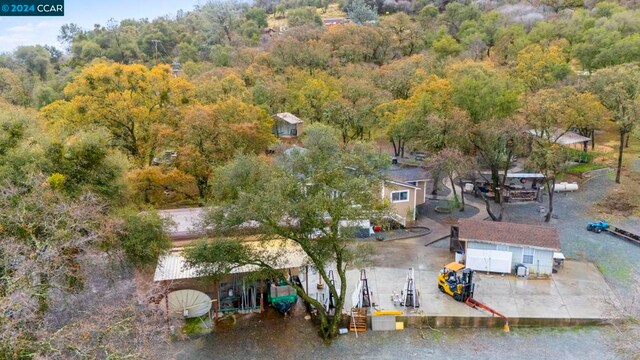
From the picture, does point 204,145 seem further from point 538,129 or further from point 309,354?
point 538,129

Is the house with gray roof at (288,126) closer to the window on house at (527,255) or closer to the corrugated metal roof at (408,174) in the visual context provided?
the corrugated metal roof at (408,174)

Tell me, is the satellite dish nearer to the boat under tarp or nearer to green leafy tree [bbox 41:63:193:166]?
the boat under tarp

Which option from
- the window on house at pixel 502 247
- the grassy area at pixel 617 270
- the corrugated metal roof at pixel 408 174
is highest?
the corrugated metal roof at pixel 408 174

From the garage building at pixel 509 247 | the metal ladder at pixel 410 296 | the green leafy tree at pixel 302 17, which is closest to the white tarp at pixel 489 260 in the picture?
the garage building at pixel 509 247

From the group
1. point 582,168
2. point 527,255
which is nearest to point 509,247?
point 527,255

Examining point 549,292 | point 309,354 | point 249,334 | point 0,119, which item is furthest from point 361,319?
point 0,119

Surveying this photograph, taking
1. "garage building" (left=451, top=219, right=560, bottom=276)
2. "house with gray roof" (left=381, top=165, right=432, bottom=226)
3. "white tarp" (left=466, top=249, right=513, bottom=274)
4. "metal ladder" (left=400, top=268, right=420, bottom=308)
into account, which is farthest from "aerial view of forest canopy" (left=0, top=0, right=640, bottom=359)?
"white tarp" (left=466, top=249, right=513, bottom=274)
